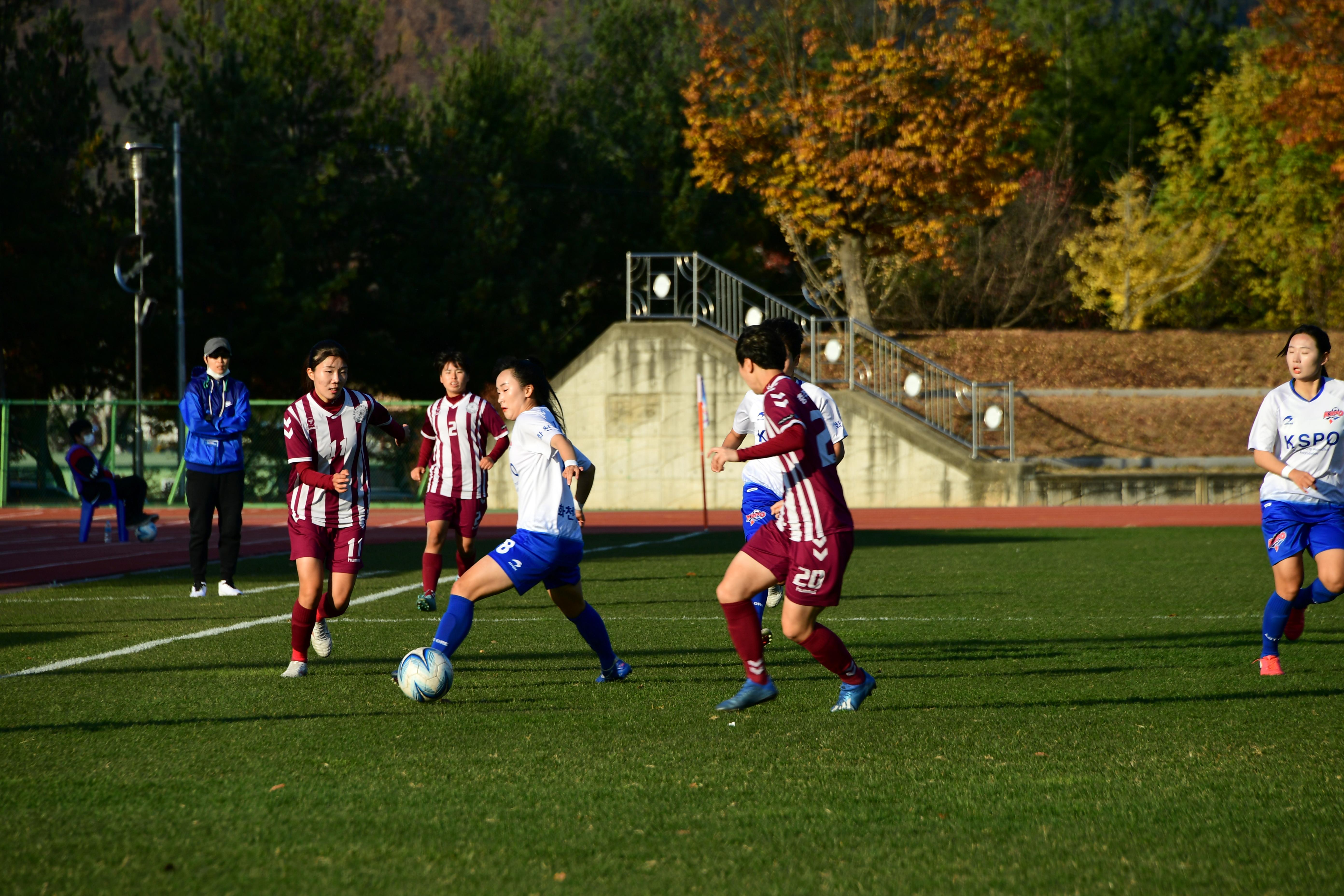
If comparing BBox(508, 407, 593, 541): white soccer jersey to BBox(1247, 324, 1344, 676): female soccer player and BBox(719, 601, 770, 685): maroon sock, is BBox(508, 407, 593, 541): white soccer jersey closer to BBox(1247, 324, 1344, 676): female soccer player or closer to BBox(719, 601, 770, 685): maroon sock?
BBox(719, 601, 770, 685): maroon sock

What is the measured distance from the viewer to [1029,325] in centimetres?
3981

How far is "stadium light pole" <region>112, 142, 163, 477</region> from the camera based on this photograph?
25516 mm

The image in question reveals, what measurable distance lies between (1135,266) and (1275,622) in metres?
32.1

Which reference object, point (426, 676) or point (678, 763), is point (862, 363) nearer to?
point (426, 676)

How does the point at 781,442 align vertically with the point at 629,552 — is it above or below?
above

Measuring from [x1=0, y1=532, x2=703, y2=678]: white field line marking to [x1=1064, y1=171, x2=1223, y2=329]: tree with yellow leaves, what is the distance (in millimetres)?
28647

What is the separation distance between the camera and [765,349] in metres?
6.08

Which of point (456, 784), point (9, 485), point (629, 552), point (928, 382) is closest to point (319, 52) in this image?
point (9, 485)

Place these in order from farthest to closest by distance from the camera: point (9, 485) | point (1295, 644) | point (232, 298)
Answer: point (232, 298)
point (9, 485)
point (1295, 644)

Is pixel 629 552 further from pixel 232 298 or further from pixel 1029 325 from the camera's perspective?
pixel 1029 325

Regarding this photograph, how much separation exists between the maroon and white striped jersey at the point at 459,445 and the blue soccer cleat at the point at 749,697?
474cm

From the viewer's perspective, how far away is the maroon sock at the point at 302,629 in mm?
7387

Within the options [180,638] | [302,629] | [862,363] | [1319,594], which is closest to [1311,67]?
[862,363]

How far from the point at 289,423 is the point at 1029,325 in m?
35.0
